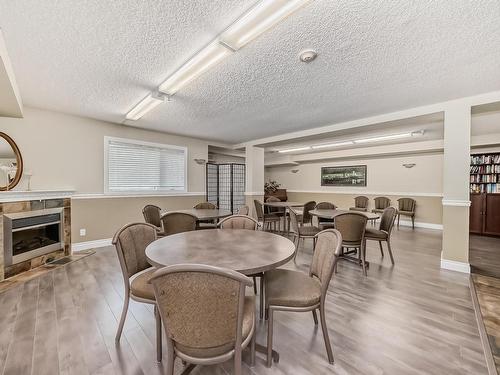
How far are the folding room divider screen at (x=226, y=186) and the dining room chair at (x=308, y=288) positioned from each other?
4883 mm

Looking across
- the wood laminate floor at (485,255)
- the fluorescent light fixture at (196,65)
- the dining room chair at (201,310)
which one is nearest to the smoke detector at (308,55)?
the fluorescent light fixture at (196,65)

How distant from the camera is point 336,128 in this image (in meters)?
4.43

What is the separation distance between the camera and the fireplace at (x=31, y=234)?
9.52 feet

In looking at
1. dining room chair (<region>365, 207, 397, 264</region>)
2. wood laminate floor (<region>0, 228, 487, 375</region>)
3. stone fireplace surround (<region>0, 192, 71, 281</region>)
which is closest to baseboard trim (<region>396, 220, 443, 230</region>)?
wood laminate floor (<region>0, 228, 487, 375</region>)

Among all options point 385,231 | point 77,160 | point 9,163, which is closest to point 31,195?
point 9,163


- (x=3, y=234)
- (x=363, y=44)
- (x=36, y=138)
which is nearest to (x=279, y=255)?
(x=363, y=44)

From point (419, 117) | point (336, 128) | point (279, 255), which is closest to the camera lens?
point (279, 255)

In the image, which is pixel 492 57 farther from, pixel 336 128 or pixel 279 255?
pixel 279 255

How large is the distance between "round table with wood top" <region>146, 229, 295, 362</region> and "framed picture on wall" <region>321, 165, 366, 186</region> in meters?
6.60

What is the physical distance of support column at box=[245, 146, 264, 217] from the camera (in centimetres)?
621

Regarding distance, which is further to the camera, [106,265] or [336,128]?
[336,128]

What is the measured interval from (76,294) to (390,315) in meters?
3.31

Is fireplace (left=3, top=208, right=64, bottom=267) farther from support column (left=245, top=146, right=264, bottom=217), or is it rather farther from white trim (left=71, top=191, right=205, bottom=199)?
support column (left=245, top=146, right=264, bottom=217)

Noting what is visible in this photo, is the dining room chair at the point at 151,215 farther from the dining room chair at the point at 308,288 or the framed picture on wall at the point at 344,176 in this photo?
the framed picture on wall at the point at 344,176
